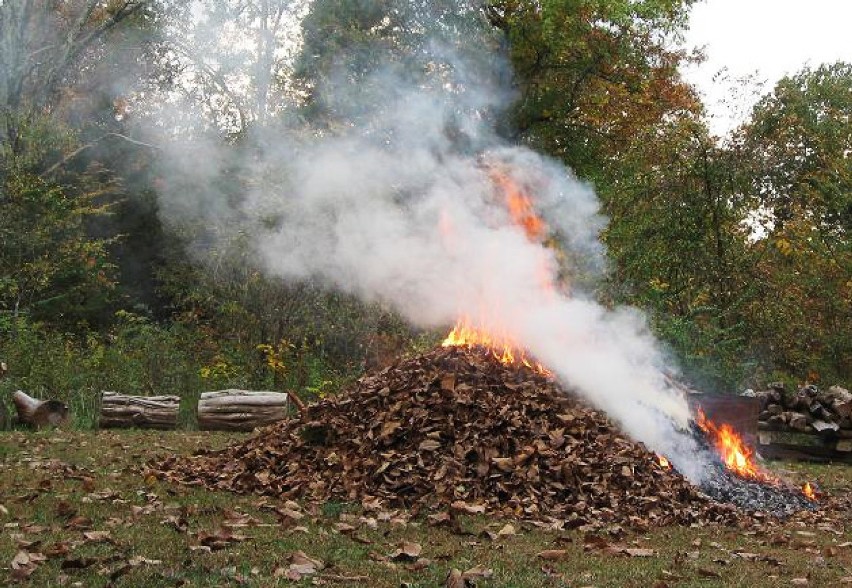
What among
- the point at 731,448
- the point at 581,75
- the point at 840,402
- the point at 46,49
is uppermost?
the point at 581,75

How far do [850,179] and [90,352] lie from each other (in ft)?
61.3

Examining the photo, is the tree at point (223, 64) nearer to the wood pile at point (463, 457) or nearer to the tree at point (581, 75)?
the tree at point (581, 75)

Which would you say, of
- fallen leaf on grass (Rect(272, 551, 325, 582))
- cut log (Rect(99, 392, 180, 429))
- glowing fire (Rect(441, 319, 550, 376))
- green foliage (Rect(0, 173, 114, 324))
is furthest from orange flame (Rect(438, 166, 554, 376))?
green foliage (Rect(0, 173, 114, 324))

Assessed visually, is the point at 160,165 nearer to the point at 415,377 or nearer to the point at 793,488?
the point at 415,377

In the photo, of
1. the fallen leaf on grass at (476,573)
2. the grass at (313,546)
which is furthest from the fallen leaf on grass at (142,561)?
the fallen leaf on grass at (476,573)

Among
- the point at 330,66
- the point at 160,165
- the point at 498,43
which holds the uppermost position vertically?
the point at 498,43

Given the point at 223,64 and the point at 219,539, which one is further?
the point at 223,64

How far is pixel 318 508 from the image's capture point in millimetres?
6184

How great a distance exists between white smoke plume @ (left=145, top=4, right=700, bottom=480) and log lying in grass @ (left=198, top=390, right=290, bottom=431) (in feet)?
7.79

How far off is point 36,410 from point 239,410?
8.99ft

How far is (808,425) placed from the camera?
13.4 m

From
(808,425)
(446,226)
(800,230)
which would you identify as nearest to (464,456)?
(446,226)

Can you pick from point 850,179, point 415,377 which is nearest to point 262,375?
point 415,377

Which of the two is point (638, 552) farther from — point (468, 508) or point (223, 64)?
point (223, 64)
